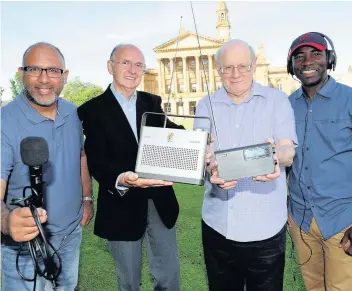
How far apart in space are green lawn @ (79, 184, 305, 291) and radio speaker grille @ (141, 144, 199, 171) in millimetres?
2479

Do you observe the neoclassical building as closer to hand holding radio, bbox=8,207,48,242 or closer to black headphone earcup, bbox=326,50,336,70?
black headphone earcup, bbox=326,50,336,70

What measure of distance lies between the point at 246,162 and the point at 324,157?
2.85 ft

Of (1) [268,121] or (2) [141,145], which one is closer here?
(2) [141,145]

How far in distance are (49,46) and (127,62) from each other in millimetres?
534

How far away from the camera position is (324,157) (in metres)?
2.63

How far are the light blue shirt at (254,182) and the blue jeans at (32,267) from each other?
108 cm

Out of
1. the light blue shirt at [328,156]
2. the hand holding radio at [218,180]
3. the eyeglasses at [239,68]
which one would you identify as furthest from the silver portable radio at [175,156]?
the light blue shirt at [328,156]

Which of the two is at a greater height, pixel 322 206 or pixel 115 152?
pixel 115 152

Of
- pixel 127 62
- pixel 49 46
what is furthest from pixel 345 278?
pixel 49 46

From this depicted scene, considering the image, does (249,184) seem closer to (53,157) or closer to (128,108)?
(128,108)

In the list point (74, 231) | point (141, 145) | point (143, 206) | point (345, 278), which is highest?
point (141, 145)

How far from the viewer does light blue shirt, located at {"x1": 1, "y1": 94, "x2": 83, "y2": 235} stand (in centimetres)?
224

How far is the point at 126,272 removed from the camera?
2.70m

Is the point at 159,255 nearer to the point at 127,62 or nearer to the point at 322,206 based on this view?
the point at 322,206
